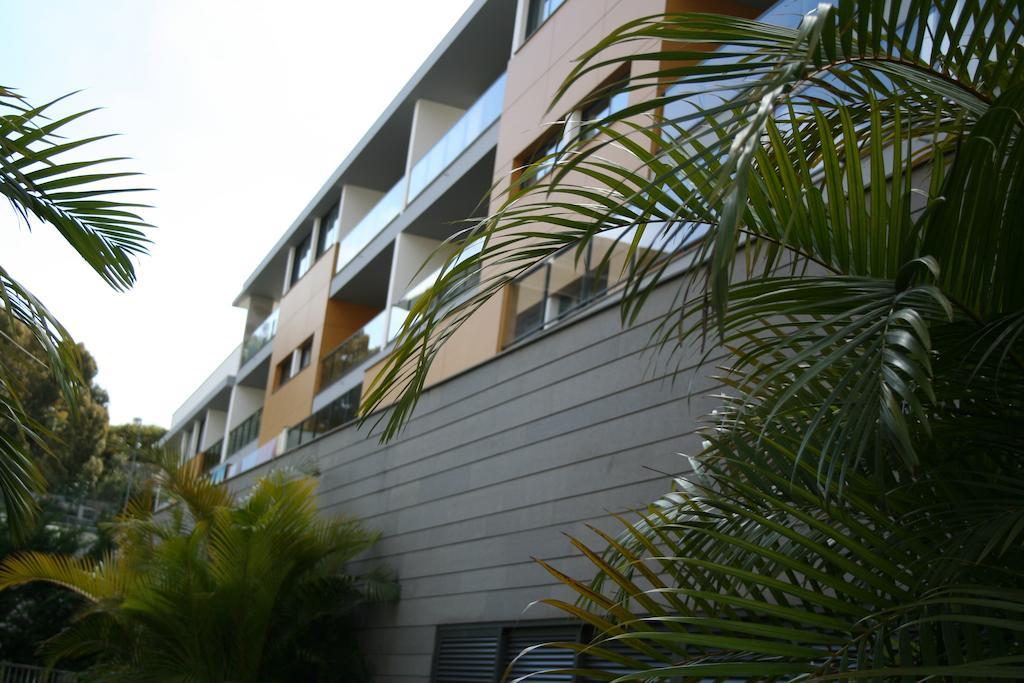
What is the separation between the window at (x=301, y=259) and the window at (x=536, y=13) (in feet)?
35.8

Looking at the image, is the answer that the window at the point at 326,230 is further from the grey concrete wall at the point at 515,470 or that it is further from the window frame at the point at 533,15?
the grey concrete wall at the point at 515,470

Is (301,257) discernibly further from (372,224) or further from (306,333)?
(372,224)

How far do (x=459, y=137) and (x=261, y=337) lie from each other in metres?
11.3

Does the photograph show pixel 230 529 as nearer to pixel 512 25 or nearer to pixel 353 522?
pixel 353 522

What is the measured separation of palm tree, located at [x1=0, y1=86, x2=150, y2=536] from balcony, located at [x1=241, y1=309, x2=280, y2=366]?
1876 cm

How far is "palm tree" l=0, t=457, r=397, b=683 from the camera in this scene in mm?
10969

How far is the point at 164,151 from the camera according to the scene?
5691mm

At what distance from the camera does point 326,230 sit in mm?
22469

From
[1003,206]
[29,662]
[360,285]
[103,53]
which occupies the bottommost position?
[29,662]

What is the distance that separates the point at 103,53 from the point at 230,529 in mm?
6038

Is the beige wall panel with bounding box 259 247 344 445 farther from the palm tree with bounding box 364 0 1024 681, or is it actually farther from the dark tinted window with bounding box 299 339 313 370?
the palm tree with bounding box 364 0 1024 681

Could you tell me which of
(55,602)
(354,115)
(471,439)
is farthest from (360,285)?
(471,439)

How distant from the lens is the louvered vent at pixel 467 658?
9.00 m

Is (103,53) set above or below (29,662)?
above
